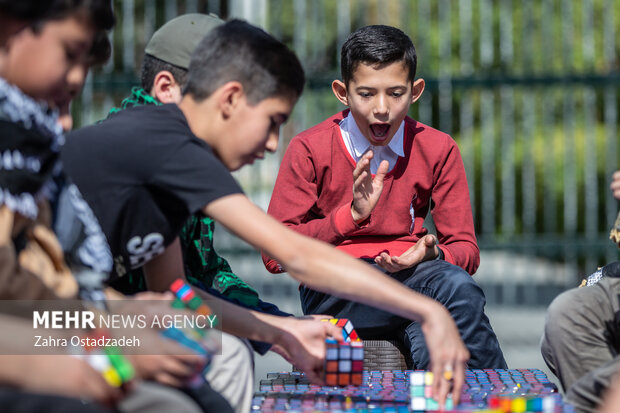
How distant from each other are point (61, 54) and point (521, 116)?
7065 mm

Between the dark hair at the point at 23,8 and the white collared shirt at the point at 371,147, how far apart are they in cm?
201

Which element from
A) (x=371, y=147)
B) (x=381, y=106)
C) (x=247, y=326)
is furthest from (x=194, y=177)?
(x=371, y=147)

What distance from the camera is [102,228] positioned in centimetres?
261

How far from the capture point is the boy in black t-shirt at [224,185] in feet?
7.74

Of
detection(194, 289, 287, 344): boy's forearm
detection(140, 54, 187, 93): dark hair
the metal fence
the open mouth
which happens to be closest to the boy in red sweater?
the open mouth

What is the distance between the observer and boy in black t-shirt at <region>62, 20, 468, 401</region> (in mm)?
2359

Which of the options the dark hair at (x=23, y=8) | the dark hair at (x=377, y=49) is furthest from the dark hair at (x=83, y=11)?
the dark hair at (x=377, y=49)

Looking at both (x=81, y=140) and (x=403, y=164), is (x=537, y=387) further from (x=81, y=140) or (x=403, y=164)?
(x=81, y=140)

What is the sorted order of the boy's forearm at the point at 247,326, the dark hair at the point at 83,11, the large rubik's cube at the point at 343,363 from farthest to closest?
the boy's forearm at the point at 247,326 < the large rubik's cube at the point at 343,363 < the dark hair at the point at 83,11

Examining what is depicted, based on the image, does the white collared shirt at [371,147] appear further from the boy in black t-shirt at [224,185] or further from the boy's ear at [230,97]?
the boy's ear at [230,97]

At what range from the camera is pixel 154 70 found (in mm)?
3457

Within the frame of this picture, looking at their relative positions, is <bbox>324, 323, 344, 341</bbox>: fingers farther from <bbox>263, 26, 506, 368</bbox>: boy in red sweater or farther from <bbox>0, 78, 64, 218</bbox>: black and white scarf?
<bbox>0, 78, 64, 218</bbox>: black and white scarf

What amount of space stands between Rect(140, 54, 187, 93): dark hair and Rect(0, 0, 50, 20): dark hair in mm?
1364

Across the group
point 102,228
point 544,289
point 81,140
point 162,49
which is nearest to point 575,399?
point 102,228
